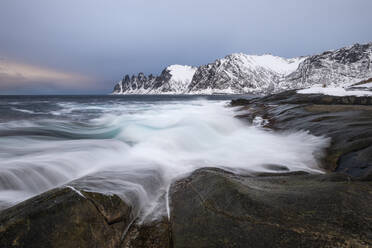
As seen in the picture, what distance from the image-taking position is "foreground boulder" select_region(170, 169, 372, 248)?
5.09 feet

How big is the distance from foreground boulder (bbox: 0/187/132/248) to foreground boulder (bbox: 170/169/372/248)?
28.9 inches

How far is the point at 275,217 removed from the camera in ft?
5.90

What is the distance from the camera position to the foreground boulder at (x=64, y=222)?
161 cm

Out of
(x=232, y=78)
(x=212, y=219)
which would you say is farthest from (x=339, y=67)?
(x=212, y=219)

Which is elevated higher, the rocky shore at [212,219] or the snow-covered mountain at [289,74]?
the snow-covered mountain at [289,74]

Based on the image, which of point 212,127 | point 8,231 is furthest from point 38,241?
point 212,127

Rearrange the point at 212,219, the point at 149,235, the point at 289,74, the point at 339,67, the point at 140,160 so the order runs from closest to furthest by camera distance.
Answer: the point at 212,219, the point at 149,235, the point at 140,160, the point at 339,67, the point at 289,74

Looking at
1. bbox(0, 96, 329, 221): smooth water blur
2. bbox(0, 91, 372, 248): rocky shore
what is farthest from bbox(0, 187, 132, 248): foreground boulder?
bbox(0, 96, 329, 221): smooth water blur

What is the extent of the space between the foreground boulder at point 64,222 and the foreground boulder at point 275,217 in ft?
2.41

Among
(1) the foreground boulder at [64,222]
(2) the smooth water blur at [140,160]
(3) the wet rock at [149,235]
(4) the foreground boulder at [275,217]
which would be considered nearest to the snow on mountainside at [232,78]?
(2) the smooth water blur at [140,160]

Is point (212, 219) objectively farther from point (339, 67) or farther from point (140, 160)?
point (339, 67)

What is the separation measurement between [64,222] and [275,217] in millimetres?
2057

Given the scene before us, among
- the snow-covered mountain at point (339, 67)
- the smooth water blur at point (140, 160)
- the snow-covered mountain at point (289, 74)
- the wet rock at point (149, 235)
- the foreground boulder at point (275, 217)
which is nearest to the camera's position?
the foreground boulder at point (275, 217)

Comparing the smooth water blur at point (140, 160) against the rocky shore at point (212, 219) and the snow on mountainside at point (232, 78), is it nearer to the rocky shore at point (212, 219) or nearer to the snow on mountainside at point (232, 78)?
the rocky shore at point (212, 219)
